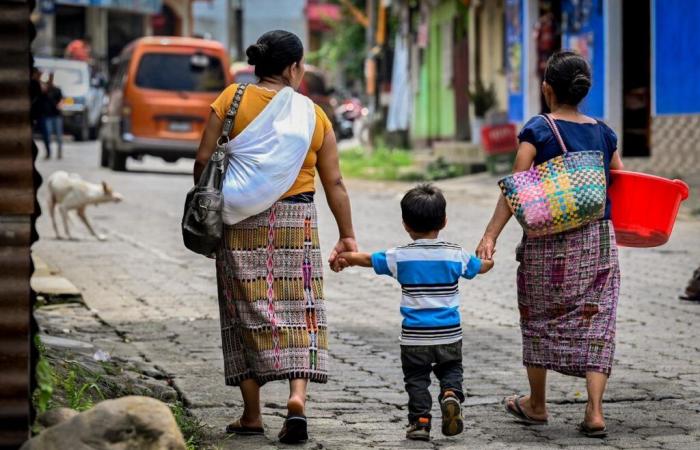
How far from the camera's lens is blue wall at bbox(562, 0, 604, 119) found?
2194 cm

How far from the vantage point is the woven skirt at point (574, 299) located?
231 inches

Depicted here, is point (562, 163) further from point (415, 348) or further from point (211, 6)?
point (211, 6)

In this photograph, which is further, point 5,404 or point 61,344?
point 61,344

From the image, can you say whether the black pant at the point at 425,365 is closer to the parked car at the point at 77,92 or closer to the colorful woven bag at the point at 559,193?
the colorful woven bag at the point at 559,193

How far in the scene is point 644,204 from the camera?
613 centimetres

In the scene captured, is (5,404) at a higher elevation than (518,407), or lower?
higher

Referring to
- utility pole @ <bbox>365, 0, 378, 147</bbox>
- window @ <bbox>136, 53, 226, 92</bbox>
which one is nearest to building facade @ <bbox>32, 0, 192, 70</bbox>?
utility pole @ <bbox>365, 0, 378, 147</bbox>

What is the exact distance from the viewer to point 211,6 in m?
63.5

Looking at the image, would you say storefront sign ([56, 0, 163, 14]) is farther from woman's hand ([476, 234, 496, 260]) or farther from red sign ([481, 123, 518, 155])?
woman's hand ([476, 234, 496, 260])

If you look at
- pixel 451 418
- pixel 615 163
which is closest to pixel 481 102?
pixel 615 163

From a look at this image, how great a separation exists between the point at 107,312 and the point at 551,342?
4.46 m

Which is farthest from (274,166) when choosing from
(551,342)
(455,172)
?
(455,172)

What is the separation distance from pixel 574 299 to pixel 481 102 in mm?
20992

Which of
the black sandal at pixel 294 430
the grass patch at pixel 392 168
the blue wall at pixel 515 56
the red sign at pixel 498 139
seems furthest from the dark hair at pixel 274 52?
the blue wall at pixel 515 56
